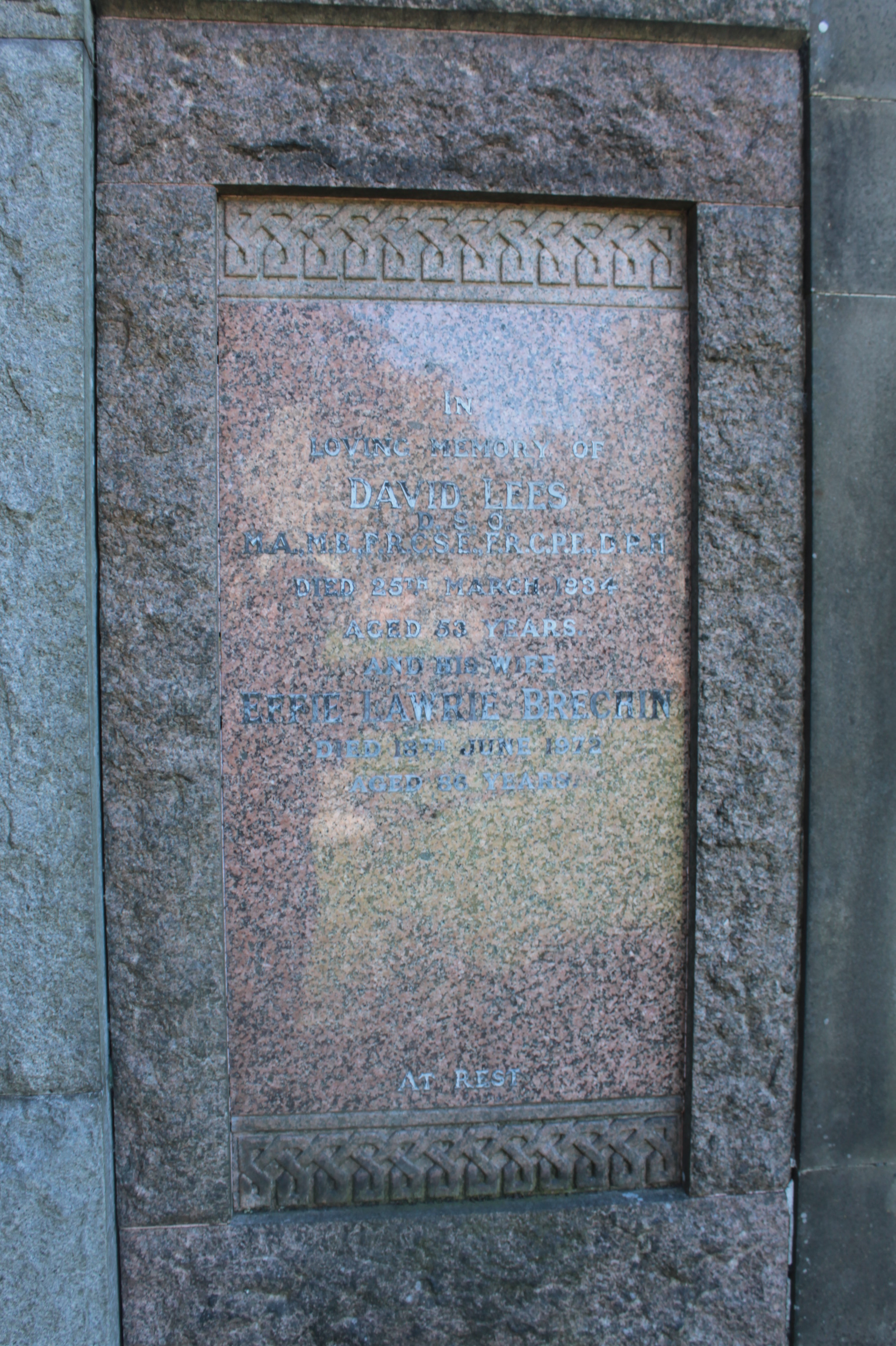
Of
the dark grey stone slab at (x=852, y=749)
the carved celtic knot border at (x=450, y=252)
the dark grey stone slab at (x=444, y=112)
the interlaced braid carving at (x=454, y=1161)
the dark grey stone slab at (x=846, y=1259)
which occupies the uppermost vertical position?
the dark grey stone slab at (x=444, y=112)

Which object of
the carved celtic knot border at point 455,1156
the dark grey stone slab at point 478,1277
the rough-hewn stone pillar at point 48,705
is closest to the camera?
the rough-hewn stone pillar at point 48,705

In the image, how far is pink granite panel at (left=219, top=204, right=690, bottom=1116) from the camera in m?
2.09

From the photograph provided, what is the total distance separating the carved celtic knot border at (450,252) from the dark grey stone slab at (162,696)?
5.7 inches

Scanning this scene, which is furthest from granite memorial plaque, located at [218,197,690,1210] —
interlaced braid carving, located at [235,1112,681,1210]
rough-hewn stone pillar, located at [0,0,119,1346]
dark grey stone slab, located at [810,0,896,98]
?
dark grey stone slab, located at [810,0,896,98]

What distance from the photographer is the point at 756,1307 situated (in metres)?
2.10

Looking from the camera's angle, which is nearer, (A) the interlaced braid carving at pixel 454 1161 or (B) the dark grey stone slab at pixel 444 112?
(B) the dark grey stone slab at pixel 444 112

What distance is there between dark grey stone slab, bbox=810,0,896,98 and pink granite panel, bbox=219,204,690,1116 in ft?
2.50

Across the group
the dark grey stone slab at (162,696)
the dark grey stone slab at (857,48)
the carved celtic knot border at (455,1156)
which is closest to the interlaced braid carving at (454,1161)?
the carved celtic knot border at (455,1156)

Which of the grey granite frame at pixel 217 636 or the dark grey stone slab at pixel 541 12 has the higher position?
the dark grey stone slab at pixel 541 12

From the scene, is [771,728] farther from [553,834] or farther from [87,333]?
[87,333]

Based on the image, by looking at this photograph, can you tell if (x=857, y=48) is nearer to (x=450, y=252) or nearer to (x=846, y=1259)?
(x=450, y=252)

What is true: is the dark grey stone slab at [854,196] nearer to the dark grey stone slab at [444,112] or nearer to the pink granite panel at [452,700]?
the dark grey stone slab at [444,112]

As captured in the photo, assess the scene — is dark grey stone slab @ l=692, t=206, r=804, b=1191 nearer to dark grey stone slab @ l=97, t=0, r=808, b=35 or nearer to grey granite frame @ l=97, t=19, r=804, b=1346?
grey granite frame @ l=97, t=19, r=804, b=1346

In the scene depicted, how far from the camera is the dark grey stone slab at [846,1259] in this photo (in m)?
2.12
